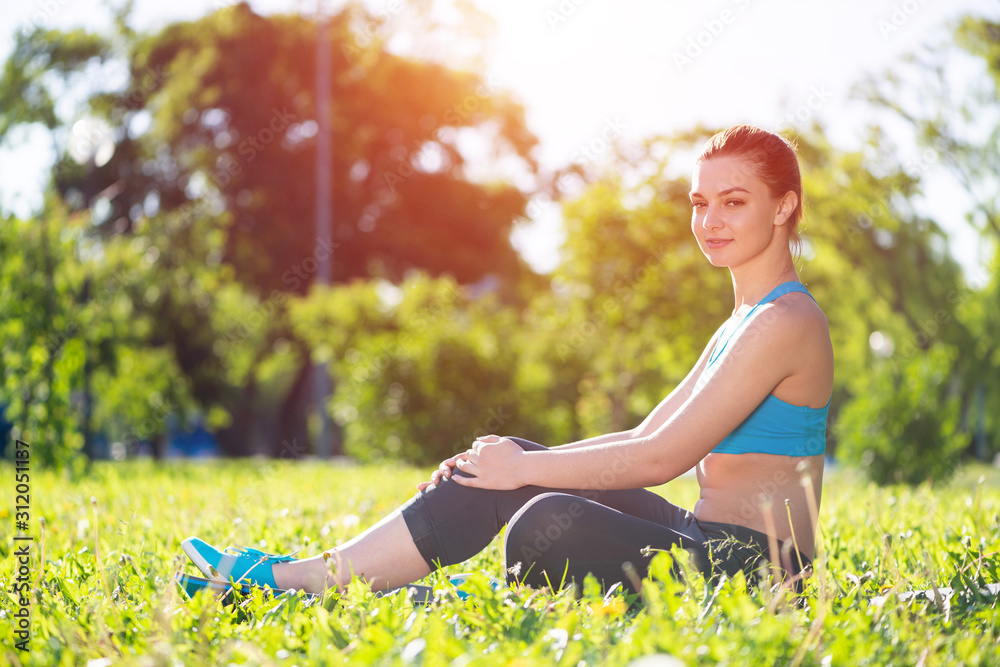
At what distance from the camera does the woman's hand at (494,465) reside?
2348 mm

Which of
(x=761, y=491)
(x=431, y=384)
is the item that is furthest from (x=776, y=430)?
(x=431, y=384)

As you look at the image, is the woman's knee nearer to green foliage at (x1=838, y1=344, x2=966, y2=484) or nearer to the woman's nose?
the woman's nose

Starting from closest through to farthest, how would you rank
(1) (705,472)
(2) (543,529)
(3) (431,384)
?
(2) (543,529) < (1) (705,472) < (3) (431,384)

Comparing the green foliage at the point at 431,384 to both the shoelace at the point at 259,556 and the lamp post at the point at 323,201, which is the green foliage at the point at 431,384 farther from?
the shoelace at the point at 259,556

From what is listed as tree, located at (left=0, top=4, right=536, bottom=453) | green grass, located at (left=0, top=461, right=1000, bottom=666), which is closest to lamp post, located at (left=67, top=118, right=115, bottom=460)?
tree, located at (left=0, top=4, right=536, bottom=453)

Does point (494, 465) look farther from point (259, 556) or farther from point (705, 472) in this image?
point (259, 556)

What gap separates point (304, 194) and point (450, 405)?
35.2 ft

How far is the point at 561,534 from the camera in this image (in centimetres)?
217

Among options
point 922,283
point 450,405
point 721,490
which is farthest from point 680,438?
point 922,283

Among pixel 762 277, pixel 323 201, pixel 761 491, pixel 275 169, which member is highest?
pixel 275 169

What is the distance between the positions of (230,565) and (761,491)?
157 cm

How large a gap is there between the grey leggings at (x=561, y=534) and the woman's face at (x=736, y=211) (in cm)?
83

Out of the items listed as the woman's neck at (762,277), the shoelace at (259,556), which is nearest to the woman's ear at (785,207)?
the woman's neck at (762,277)

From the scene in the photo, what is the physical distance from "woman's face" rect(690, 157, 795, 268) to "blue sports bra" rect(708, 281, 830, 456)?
0.64 ft
